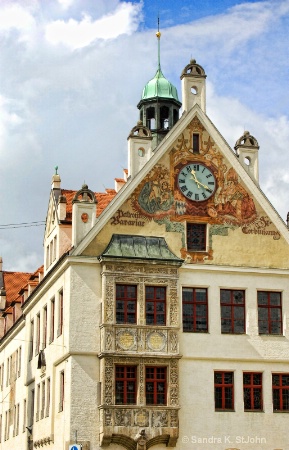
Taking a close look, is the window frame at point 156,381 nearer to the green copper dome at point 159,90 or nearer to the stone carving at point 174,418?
the stone carving at point 174,418

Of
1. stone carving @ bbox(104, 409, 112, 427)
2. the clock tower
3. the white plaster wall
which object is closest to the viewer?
stone carving @ bbox(104, 409, 112, 427)

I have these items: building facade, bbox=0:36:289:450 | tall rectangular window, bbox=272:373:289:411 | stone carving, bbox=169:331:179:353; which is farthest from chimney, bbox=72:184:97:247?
tall rectangular window, bbox=272:373:289:411

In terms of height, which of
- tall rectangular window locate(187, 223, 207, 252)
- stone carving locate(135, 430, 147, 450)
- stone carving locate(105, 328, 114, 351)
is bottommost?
stone carving locate(135, 430, 147, 450)

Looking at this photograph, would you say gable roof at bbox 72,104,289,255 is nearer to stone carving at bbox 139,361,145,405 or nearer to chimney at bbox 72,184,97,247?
chimney at bbox 72,184,97,247

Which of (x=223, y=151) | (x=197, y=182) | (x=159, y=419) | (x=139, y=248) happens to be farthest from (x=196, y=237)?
(x=159, y=419)

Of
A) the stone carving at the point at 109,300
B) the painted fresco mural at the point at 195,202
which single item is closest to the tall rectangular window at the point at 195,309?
the painted fresco mural at the point at 195,202

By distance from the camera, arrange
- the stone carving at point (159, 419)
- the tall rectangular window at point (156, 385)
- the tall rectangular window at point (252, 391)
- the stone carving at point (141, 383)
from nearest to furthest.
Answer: the stone carving at point (159, 419) → the stone carving at point (141, 383) → the tall rectangular window at point (156, 385) → the tall rectangular window at point (252, 391)

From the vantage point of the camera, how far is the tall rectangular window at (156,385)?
42.3 metres

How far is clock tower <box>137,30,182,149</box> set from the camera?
5142 cm

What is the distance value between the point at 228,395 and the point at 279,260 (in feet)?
22.2

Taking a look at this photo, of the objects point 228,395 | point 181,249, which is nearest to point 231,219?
point 181,249

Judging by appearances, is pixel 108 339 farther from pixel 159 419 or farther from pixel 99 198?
pixel 99 198

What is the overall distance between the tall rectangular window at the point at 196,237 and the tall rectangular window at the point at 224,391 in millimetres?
5701

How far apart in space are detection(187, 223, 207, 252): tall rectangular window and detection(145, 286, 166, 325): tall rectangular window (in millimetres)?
2550
